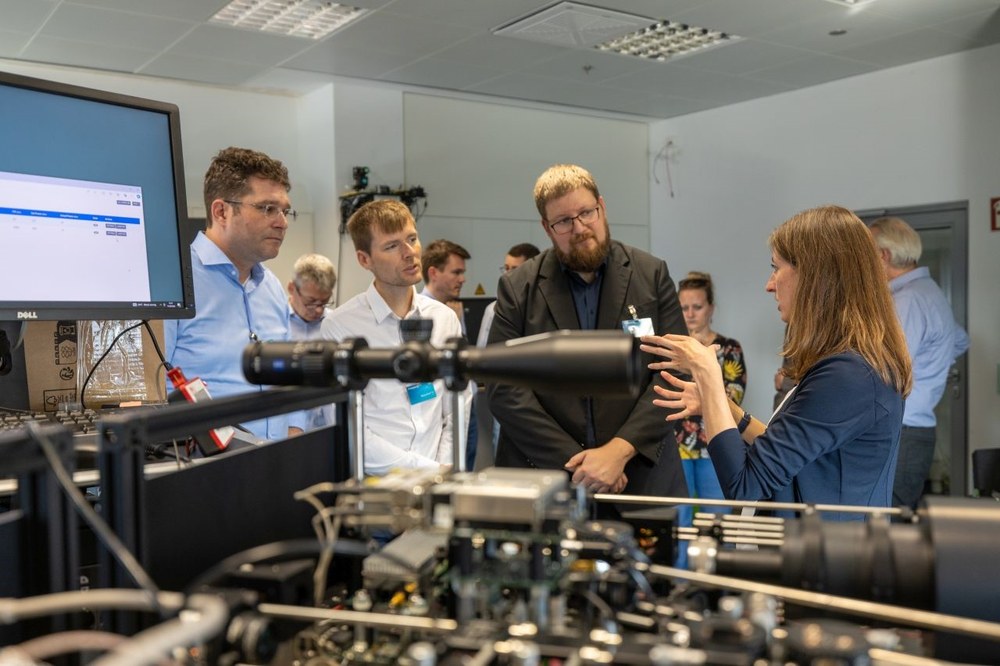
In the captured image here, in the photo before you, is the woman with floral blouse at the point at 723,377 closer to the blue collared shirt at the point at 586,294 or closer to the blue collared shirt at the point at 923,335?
the blue collared shirt at the point at 923,335

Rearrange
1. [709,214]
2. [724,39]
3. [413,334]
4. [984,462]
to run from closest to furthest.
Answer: [413,334]
[984,462]
[724,39]
[709,214]

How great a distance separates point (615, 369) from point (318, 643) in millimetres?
394

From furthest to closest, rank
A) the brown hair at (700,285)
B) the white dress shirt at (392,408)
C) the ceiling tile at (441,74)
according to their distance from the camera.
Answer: the ceiling tile at (441,74) → the brown hair at (700,285) → the white dress shirt at (392,408)

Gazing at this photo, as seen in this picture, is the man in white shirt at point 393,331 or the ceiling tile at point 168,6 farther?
the ceiling tile at point 168,6

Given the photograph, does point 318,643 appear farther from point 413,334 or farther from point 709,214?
point 709,214

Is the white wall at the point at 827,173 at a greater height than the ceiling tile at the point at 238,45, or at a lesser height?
lesser

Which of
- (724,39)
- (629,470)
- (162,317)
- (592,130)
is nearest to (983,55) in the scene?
(724,39)

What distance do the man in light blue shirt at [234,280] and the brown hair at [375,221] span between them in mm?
246

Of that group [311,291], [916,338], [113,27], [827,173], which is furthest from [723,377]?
[113,27]

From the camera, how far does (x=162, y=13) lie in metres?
4.36

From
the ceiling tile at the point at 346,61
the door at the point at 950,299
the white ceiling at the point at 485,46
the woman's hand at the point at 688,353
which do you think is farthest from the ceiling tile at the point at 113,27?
the door at the point at 950,299

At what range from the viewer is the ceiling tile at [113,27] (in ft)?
14.3

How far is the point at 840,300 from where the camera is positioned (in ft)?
5.39

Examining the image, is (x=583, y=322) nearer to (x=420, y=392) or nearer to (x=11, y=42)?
(x=420, y=392)
